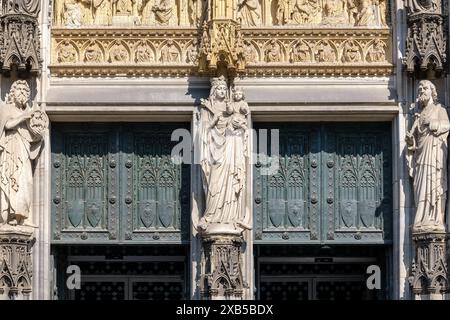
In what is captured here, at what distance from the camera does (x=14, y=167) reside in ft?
71.7

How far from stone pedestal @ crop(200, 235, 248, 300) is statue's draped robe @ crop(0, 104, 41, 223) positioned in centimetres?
270

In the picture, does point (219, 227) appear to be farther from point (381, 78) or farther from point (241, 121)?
point (381, 78)

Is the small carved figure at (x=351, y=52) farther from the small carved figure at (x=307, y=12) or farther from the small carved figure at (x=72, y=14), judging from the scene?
the small carved figure at (x=72, y=14)

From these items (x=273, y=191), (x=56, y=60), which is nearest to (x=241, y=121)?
(x=273, y=191)

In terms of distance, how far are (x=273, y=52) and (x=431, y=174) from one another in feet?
10.0

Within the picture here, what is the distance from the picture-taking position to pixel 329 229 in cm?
2269

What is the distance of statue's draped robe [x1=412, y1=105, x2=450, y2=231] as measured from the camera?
2184 centimetres

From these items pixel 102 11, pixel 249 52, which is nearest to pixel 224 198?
pixel 249 52

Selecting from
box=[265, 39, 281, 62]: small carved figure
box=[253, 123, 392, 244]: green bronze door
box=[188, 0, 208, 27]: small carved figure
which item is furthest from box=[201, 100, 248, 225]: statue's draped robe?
box=[188, 0, 208, 27]: small carved figure

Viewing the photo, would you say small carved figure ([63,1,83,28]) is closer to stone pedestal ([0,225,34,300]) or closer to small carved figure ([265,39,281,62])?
small carved figure ([265,39,281,62])

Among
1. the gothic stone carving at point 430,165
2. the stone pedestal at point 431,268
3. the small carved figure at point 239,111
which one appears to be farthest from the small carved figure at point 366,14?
the stone pedestal at point 431,268

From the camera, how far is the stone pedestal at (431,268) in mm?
21688

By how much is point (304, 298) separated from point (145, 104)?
460 cm

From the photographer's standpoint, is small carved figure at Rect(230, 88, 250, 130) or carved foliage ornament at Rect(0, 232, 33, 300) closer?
carved foliage ornament at Rect(0, 232, 33, 300)
